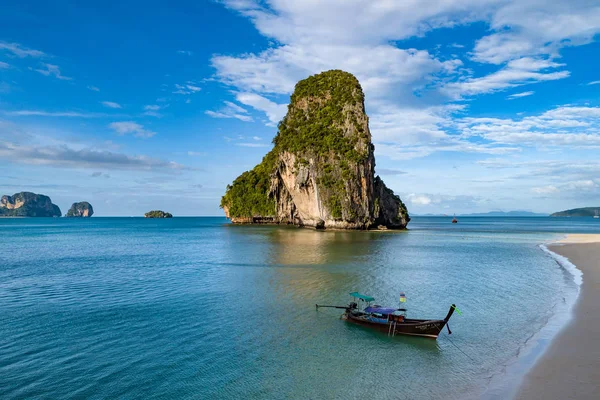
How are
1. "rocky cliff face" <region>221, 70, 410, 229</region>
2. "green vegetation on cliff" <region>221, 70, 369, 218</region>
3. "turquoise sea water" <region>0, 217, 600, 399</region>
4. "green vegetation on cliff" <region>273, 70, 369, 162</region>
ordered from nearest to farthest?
1. "turquoise sea water" <region>0, 217, 600, 399</region>
2. "rocky cliff face" <region>221, 70, 410, 229</region>
3. "green vegetation on cliff" <region>221, 70, 369, 218</region>
4. "green vegetation on cliff" <region>273, 70, 369, 162</region>

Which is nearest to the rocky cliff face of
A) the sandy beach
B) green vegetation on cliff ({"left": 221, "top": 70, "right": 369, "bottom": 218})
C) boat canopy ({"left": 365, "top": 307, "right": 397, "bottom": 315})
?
green vegetation on cliff ({"left": 221, "top": 70, "right": 369, "bottom": 218})

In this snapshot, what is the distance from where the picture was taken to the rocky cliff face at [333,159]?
264ft

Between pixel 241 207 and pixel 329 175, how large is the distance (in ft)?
184

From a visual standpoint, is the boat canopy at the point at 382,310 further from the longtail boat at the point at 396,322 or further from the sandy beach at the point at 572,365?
the sandy beach at the point at 572,365

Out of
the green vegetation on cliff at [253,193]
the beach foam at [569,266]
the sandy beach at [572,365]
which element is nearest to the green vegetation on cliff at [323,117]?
the green vegetation on cliff at [253,193]

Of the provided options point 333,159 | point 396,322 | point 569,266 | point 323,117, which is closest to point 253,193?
point 323,117

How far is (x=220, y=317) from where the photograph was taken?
58.1 ft

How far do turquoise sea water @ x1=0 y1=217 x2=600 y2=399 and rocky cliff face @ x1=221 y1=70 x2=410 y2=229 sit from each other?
49.4 meters

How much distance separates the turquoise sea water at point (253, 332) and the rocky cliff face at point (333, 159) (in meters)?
49.4

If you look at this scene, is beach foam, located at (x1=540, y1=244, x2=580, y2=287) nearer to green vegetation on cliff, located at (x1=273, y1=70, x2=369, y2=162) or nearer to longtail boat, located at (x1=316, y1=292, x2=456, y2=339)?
longtail boat, located at (x1=316, y1=292, x2=456, y2=339)

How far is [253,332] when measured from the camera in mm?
15641

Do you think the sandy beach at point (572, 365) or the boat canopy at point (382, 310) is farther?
the boat canopy at point (382, 310)

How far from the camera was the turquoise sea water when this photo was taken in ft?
36.4

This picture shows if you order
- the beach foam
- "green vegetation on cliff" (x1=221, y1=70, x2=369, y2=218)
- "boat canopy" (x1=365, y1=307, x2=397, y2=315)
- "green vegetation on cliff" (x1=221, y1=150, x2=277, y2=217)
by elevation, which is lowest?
the beach foam
